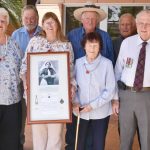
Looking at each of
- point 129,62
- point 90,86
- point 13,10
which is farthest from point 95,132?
point 13,10

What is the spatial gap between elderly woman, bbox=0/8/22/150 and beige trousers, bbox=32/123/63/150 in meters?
0.25

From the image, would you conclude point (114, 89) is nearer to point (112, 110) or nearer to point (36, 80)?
point (112, 110)

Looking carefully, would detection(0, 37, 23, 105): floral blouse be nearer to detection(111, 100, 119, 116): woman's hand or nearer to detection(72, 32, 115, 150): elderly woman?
detection(72, 32, 115, 150): elderly woman

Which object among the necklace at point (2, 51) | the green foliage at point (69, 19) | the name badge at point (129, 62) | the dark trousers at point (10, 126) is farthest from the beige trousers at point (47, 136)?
the green foliage at point (69, 19)

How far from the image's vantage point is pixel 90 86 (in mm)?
4348

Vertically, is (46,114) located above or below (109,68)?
below

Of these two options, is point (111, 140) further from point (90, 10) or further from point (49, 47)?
point (49, 47)

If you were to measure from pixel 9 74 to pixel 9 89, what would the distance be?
173 mm

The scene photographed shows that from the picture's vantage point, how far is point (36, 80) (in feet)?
14.0

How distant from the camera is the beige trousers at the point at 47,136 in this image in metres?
4.50

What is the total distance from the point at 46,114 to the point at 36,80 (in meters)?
0.40

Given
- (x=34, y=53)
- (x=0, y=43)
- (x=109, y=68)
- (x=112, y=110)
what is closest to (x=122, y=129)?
(x=112, y=110)

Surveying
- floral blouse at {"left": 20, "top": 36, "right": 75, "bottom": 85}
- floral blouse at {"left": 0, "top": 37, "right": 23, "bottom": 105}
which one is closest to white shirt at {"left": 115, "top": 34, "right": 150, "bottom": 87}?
floral blouse at {"left": 20, "top": 36, "right": 75, "bottom": 85}

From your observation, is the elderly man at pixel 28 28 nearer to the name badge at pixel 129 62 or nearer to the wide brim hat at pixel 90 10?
the wide brim hat at pixel 90 10
